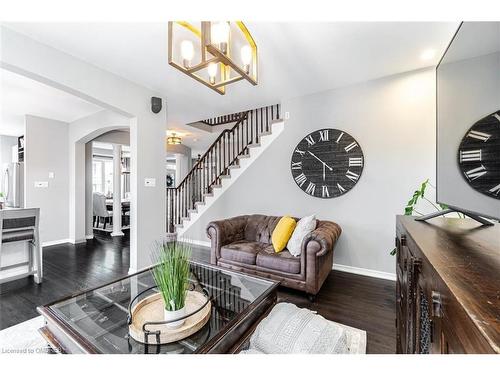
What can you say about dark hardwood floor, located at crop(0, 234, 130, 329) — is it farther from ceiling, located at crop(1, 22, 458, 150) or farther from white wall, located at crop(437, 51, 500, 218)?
white wall, located at crop(437, 51, 500, 218)

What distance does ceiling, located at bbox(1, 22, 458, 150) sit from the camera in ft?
6.30

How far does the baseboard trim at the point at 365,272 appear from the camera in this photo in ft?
9.34

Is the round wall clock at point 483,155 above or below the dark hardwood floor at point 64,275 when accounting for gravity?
above

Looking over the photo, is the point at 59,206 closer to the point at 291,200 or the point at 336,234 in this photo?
the point at 291,200

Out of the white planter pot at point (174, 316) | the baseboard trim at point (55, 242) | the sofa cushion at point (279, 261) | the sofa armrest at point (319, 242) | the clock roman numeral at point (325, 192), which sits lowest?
the baseboard trim at point (55, 242)

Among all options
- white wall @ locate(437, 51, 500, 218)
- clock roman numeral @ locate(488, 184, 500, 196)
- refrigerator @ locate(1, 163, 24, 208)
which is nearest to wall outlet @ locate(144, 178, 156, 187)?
white wall @ locate(437, 51, 500, 218)

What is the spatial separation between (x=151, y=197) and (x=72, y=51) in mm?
1907

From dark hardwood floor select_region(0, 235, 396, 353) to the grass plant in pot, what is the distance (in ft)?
4.63

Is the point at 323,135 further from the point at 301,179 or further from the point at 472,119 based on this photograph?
the point at 472,119

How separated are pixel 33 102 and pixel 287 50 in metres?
4.25

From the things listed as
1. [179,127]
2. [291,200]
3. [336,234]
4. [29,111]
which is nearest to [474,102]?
[336,234]

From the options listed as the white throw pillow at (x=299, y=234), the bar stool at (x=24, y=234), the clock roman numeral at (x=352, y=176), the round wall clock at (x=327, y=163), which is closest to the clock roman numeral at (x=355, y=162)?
the round wall clock at (x=327, y=163)

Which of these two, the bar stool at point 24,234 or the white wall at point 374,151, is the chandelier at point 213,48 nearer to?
the white wall at point 374,151

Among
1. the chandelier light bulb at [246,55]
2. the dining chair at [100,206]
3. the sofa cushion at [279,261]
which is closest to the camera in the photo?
the chandelier light bulb at [246,55]
